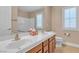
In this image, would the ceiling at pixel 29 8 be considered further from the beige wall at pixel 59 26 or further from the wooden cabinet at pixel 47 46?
the wooden cabinet at pixel 47 46

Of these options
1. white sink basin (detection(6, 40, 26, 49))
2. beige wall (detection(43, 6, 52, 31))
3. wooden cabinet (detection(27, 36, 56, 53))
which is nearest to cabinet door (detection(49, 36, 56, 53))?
wooden cabinet (detection(27, 36, 56, 53))

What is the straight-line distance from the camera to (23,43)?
3.49ft

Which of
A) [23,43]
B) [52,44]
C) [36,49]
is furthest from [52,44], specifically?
[23,43]

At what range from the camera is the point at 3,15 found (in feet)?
3.63

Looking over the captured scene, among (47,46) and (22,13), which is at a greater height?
(22,13)

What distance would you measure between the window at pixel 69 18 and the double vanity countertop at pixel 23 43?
6.3 inches

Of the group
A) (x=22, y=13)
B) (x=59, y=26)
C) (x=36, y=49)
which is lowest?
(x=36, y=49)

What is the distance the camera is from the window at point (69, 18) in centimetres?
113

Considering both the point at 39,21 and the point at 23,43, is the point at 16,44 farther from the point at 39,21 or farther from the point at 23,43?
the point at 39,21

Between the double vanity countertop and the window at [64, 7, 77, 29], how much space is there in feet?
0.52

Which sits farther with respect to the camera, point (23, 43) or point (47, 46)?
point (47, 46)

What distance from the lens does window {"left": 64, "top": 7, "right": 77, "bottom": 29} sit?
1.13 meters

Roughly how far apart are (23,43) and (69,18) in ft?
1.65
